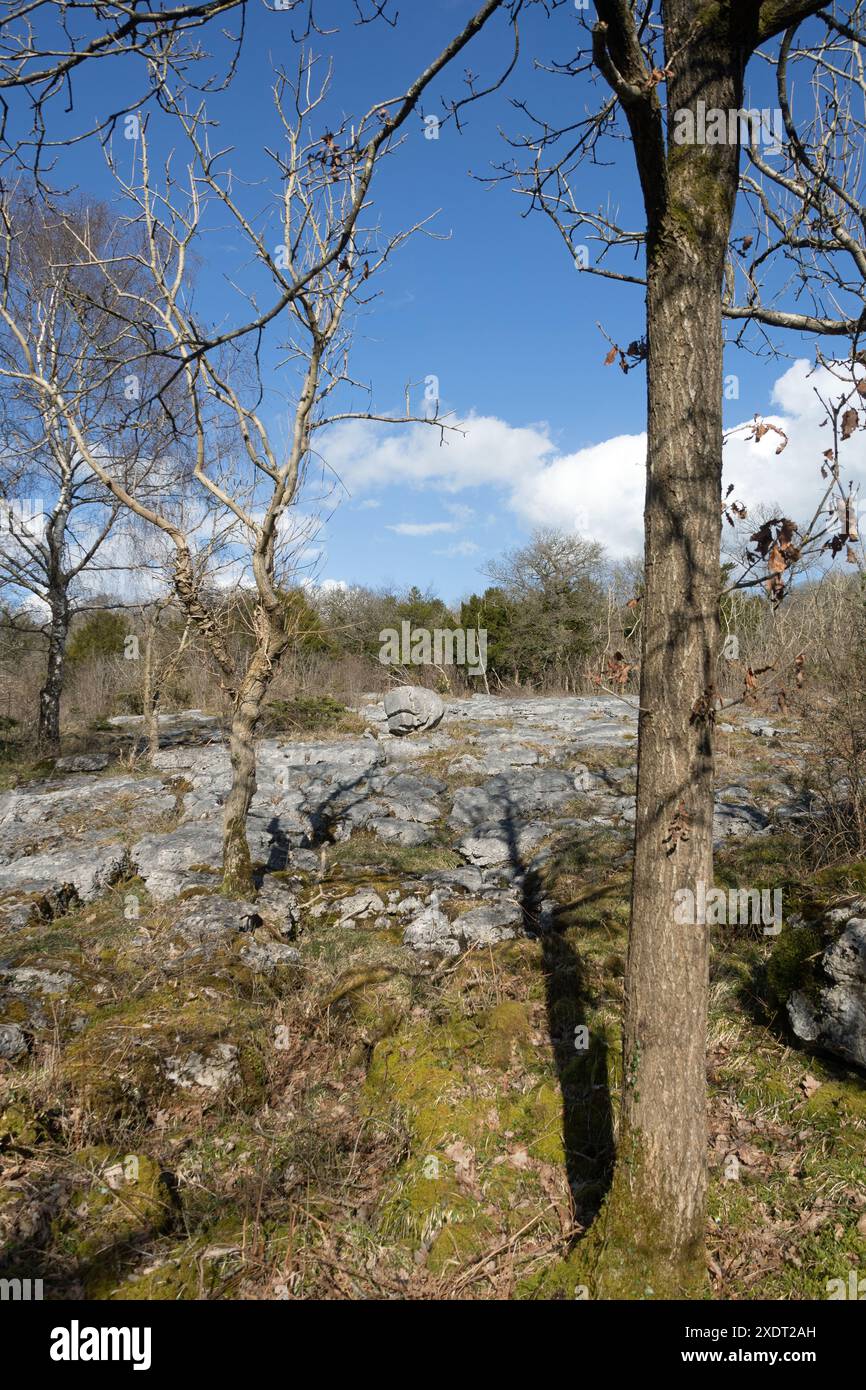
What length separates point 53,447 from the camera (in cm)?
1103

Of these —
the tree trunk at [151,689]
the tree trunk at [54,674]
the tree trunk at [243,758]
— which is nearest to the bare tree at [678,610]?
the tree trunk at [243,758]

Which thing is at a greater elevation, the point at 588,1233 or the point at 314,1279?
the point at 588,1233

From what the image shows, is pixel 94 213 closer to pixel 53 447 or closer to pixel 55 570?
pixel 53 447

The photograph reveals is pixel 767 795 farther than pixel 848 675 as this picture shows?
Yes

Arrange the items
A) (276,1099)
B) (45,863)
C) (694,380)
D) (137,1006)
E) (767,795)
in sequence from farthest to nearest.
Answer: (767,795)
(45,863)
(137,1006)
(276,1099)
(694,380)

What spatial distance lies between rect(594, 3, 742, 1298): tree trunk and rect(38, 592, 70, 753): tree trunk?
428 inches

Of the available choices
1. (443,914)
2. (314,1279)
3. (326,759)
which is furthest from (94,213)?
(314,1279)

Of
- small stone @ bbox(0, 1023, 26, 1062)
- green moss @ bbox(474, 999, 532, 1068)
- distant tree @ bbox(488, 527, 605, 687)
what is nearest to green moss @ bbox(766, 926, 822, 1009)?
green moss @ bbox(474, 999, 532, 1068)

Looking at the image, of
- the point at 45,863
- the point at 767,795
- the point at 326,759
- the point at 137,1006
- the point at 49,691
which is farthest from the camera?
the point at 49,691

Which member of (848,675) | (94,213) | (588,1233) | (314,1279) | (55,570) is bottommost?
(314,1279)

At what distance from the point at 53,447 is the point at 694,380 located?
11.2m

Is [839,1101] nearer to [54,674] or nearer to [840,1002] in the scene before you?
[840,1002]

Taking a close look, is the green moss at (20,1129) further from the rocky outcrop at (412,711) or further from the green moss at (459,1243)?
the rocky outcrop at (412,711)

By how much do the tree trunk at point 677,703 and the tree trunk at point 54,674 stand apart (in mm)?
10865
